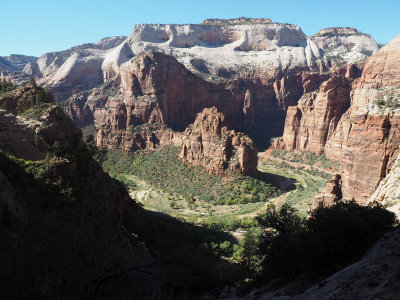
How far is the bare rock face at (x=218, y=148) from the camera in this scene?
69500 mm

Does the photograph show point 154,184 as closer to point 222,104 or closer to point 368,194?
point 368,194

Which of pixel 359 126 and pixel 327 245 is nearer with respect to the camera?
pixel 327 245

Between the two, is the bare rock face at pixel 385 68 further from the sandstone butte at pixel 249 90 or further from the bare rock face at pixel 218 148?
the bare rock face at pixel 218 148

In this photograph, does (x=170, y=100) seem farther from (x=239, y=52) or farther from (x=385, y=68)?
(x=239, y=52)

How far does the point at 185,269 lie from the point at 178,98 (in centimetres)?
9774

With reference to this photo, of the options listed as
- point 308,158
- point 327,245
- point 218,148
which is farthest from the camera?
point 308,158

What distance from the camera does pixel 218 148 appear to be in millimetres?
71125

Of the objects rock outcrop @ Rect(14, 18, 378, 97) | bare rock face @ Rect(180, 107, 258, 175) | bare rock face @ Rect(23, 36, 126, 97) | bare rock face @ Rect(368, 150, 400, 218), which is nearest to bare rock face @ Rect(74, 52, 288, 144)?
rock outcrop @ Rect(14, 18, 378, 97)

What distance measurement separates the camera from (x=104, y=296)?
9.59m

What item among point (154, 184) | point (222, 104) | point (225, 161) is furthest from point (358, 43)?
point (154, 184)

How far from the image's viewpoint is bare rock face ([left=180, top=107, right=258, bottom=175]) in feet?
228

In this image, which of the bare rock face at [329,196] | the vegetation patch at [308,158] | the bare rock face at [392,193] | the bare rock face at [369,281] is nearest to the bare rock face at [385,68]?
the vegetation patch at [308,158]

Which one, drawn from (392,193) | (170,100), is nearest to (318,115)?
(170,100)

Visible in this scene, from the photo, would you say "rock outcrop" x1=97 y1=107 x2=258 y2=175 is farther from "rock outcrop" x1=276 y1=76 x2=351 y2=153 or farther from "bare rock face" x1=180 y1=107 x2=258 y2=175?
"rock outcrop" x1=276 y1=76 x2=351 y2=153
